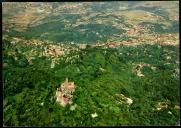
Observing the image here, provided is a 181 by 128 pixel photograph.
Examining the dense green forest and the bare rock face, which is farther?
the bare rock face

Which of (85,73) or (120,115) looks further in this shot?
(85,73)

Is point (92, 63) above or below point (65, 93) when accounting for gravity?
above

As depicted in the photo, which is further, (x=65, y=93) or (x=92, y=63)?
(x=92, y=63)

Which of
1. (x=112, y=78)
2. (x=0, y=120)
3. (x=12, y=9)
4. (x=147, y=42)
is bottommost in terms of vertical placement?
(x=0, y=120)

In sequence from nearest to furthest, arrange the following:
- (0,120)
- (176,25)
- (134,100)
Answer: (0,120), (134,100), (176,25)

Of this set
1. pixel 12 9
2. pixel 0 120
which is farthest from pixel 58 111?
pixel 12 9

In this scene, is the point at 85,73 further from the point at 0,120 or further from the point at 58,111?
the point at 0,120

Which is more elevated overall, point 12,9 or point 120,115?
point 12,9

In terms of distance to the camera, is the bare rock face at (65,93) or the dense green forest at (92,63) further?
the bare rock face at (65,93)
